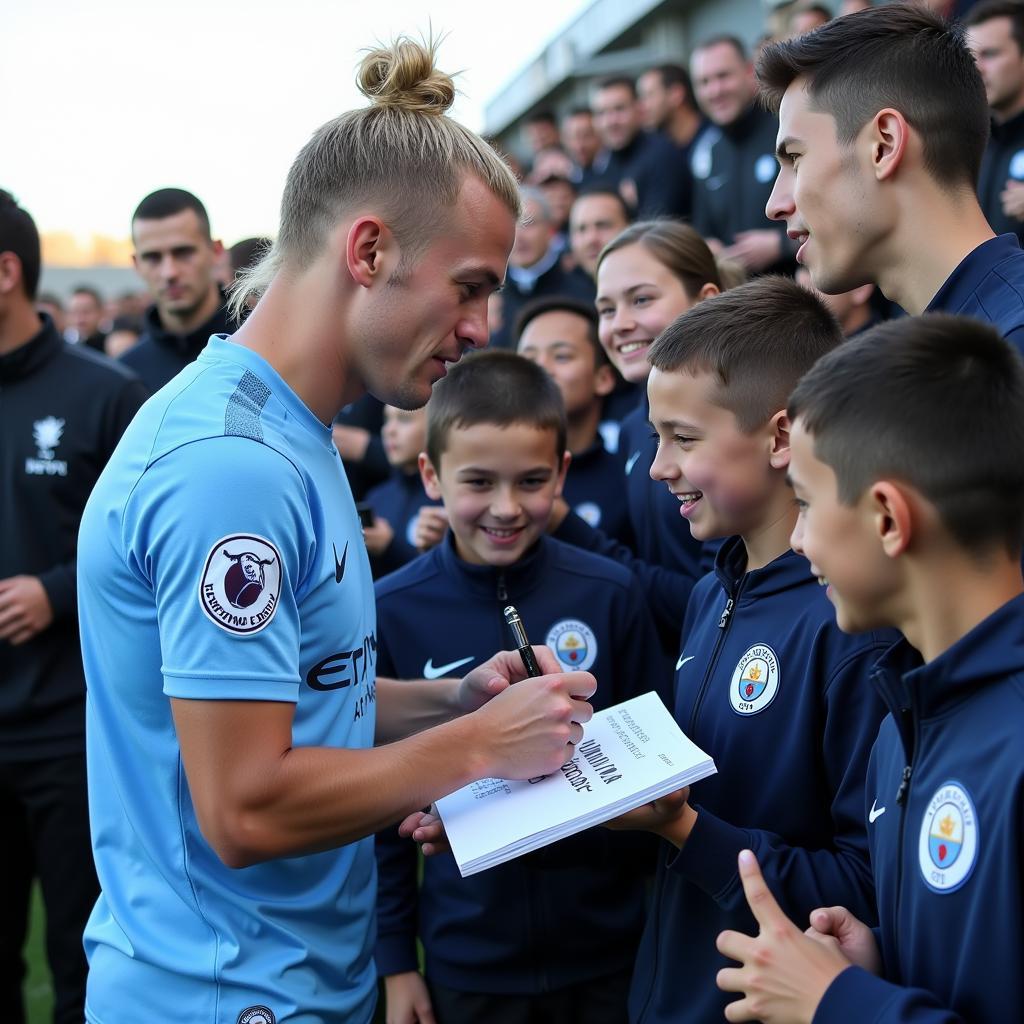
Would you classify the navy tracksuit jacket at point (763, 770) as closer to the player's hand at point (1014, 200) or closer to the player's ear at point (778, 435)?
the player's ear at point (778, 435)

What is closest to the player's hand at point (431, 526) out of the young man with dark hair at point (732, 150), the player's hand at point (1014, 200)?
the player's hand at point (1014, 200)

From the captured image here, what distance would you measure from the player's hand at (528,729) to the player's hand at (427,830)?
0.97 ft

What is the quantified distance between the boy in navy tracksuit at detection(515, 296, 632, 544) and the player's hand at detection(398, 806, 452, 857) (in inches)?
77.3

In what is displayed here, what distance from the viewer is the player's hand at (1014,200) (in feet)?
15.7

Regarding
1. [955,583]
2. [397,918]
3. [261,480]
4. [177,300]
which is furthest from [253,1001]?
[177,300]

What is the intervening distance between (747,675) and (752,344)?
0.68m

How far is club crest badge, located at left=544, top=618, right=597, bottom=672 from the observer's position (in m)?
2.73

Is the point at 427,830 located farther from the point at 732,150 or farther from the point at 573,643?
the point at 732,150

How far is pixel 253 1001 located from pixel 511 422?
1602mm

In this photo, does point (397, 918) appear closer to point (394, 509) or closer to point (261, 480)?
point (261, 480)

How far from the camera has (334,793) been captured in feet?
5.15

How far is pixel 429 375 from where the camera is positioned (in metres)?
1.91

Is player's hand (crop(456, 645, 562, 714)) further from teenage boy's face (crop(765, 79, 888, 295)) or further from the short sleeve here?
teenage boy's face (crop(765, 79, 888, 295))

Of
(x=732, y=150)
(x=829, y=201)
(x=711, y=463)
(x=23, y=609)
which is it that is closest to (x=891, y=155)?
(x=829, y=201)
